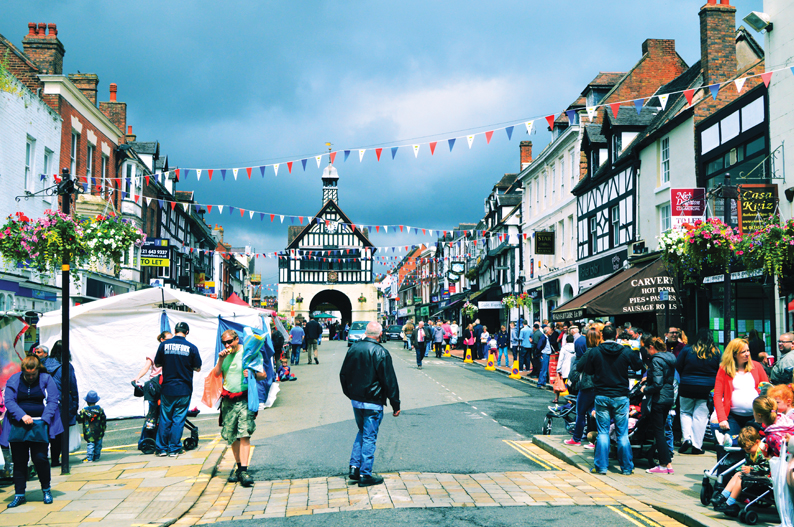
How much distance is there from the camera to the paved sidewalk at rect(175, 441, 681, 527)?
6.35 metres

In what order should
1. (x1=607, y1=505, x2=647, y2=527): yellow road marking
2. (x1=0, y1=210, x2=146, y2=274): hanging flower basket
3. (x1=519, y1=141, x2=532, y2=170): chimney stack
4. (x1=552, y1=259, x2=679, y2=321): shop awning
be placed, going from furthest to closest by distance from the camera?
(x1=519, y1=141, x2=532, y2=170): chimney stack → (x1=552, y1=259, x2=679, y2=321): shop awning → (x1=0, y1=210, x2=146, y2=274): hanging flower basket → (x1=607, y1=505, x2=647, y2=527): yellow road marking

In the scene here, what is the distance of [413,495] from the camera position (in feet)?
22.3

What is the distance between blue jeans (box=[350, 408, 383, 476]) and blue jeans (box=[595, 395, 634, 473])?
2630mm

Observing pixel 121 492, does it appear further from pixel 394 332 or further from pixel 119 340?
pixel 394 332

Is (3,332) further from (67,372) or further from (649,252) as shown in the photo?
(649,252)

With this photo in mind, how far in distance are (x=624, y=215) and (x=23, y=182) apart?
62.8 feet

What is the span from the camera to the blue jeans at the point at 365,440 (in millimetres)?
7254

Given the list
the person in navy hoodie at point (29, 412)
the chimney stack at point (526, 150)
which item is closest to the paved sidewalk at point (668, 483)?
the person in navy hoodie at point (29, 412)

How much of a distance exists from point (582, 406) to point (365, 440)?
11.1ft

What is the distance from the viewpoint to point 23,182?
18.3 m

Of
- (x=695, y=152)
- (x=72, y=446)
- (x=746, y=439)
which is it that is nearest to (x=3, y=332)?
(x=72, y=446)

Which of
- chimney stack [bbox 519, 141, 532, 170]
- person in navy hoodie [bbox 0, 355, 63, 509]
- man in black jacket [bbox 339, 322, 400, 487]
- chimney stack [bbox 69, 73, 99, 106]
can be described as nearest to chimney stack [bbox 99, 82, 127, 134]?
chimney stack [bbox 69, 73, 99, 106]

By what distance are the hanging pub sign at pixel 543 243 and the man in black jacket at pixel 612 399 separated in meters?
24.3

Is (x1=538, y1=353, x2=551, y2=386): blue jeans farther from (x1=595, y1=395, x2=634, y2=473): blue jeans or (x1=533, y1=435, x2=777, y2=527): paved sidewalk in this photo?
(x1=595, y1=395, x2=634, y2=473): blue jeans
